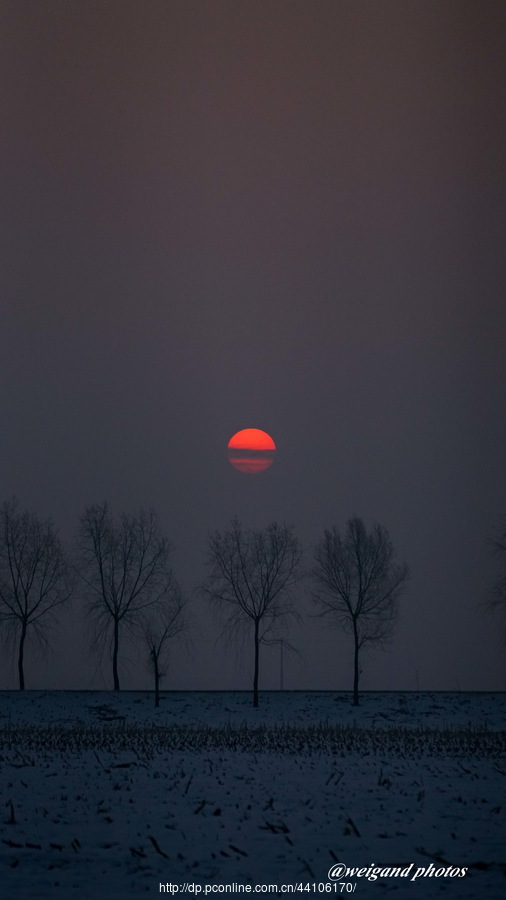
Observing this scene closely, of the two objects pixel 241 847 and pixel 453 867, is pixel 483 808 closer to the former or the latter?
pixel 453 867

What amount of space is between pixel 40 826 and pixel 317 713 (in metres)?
27.8

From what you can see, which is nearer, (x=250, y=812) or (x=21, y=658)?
(x=250, y=812)

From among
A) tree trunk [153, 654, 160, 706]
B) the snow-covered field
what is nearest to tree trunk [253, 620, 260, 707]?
tree trunk [153, 654, 160, 706]

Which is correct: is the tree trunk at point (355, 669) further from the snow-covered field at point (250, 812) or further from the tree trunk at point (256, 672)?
the snow-covered field at point (250, 812)

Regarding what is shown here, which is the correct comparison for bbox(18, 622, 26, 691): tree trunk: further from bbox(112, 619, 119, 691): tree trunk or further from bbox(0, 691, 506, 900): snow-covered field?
bbox(0, 691, 506, 900): snow-covered field

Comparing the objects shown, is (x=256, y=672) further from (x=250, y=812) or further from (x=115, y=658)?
(x=250, y=812)

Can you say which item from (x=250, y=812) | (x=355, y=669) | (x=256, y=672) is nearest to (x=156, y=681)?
(x=256, y=672)

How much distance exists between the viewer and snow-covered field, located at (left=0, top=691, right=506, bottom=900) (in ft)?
41.0

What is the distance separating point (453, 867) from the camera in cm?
1280

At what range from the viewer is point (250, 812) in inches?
632

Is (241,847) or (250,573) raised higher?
(250,573)

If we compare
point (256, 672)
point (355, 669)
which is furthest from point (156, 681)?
point (355, 669)

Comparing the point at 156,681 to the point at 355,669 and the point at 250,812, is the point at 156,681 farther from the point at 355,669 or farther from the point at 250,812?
the point at 250,812

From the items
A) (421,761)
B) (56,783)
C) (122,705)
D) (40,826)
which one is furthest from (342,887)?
(122,705)
